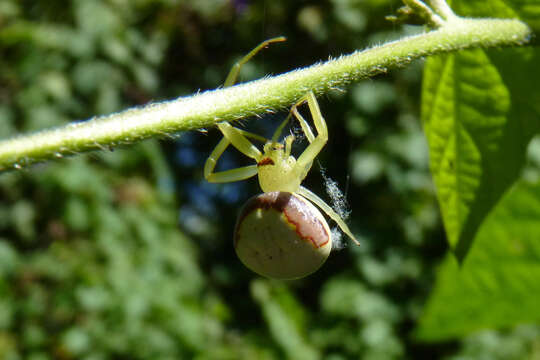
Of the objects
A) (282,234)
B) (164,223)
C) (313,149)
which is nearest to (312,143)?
(313,149)

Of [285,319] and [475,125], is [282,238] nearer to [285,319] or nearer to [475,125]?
[475,125]

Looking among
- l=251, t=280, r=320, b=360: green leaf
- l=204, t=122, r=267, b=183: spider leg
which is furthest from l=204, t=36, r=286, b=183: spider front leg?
l=251, t=280, r=320, b=360: green leaf

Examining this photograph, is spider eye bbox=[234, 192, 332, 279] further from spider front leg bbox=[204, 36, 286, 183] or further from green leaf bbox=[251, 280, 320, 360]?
green leaf bbox=[251, 280, 320, 360]

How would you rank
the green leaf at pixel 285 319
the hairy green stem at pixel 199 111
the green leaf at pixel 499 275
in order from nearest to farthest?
the hairy green stem at pixel 199 111, the green leaf at pixel 499 275, the green leaf at pixel 285 319

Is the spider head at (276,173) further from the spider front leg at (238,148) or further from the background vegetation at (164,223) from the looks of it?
the background vegetation at (164,223)

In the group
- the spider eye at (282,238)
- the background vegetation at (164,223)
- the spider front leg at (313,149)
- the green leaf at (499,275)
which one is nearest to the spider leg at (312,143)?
the spider front leg at (313,149)

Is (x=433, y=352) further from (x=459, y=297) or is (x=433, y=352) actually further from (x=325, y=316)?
(x=459, y=297)
